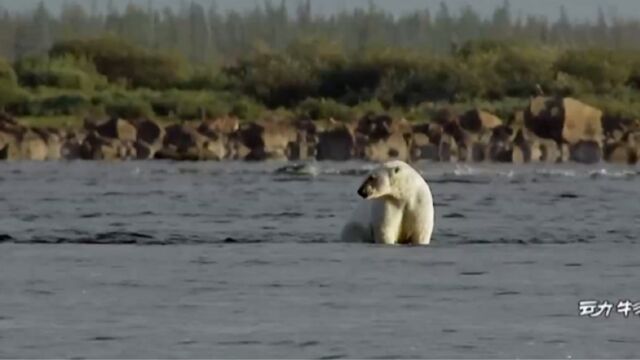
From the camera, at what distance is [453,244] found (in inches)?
955

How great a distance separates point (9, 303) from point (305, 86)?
218ft

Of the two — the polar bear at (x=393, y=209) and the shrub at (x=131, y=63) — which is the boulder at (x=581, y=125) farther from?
the polar bear at (x=393, y=209)

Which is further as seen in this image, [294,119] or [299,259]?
[294,119]

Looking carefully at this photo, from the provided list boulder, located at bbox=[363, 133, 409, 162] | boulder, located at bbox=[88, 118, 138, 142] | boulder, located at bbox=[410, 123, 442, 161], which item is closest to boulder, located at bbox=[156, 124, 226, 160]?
boulder, located at bbox=[88, 118, 138, 142]

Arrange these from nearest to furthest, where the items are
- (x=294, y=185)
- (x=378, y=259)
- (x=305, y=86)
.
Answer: (x=378, y=259) → (x=294, y=185) → (x=305, y=86)

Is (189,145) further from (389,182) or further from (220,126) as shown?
(389,182)

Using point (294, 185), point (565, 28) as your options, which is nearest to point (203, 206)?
point (294, 185)

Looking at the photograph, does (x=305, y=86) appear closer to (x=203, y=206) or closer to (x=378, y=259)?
(x=203, y=206)

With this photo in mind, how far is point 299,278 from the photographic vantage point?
1992 cm

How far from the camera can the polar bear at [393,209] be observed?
22828 mm

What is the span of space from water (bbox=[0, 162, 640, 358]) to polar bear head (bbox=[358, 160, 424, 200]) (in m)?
0.56

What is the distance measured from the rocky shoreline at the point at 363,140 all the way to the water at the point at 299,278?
2247 cm

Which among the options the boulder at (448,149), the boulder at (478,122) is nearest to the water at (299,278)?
the boulder at (448,149)

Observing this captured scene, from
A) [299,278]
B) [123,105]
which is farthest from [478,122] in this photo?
[299,278]
